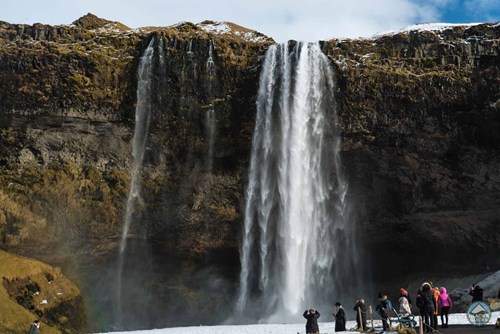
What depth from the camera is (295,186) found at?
39375 millimetres

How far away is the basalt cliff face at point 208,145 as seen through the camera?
126 feet

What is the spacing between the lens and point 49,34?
41.2m

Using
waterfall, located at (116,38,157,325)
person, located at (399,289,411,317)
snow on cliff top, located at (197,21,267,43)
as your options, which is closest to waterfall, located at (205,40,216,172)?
snow on cliff top, located at (197,21,267,43)

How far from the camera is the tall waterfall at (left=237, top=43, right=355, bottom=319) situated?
128 feet

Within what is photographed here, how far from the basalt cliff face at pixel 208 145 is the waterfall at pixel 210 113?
0.14m

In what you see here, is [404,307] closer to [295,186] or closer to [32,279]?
[295,186]

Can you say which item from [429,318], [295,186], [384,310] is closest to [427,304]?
[429,318]

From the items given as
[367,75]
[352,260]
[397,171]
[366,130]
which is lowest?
[352,260]

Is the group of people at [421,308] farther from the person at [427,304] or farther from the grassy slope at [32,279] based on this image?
the grassy slope at [32,279]

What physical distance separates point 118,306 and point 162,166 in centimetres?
1040

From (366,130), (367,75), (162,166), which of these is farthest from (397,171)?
(162,166)

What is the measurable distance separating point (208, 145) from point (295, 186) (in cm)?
679

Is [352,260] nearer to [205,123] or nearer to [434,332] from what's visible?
[205,123]

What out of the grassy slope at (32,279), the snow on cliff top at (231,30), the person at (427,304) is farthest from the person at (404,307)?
the snow on cliff top at (231,30)
